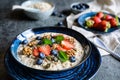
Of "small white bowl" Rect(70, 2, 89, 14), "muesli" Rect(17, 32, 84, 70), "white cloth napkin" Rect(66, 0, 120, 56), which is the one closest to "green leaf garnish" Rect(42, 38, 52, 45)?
"muesli" Rect(17, 32, 84, 70)

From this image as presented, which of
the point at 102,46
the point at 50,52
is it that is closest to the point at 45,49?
the point at 50,52

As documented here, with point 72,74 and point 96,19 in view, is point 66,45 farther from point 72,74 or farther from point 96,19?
point 96,19

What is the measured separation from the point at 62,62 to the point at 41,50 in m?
0.09

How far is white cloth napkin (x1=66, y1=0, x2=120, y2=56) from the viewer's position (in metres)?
1.04

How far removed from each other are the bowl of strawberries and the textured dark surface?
0.13 meters

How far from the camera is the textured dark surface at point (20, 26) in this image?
86cm

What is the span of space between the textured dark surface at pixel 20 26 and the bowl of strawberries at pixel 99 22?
0.13 meters

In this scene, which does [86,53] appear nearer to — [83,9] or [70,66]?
[70,66]

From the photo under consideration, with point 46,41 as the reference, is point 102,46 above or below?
below

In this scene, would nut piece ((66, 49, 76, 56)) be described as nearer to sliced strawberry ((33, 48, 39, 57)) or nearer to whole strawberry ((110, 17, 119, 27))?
sliced strawberry ((33, 48, 39, 57))

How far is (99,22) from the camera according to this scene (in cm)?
117

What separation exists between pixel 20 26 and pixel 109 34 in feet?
1.52

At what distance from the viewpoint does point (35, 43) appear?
2.95 feet

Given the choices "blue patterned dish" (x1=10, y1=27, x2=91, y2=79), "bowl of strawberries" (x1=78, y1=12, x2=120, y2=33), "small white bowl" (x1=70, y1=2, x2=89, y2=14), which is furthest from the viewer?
"small white bowl" (x1=70, y1=2, x2=89, y2=14)
